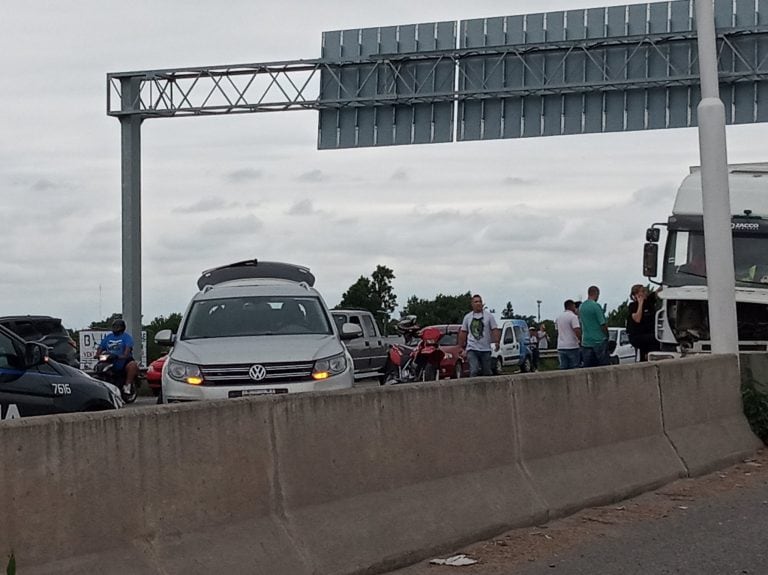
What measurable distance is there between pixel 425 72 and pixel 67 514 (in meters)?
28.1

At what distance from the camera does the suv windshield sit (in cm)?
1462

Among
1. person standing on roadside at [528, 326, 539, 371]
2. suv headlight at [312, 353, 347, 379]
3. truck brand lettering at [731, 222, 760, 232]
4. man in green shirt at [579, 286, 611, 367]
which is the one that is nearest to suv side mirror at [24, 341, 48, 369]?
suv headlight at [312, 353, 347, 379]

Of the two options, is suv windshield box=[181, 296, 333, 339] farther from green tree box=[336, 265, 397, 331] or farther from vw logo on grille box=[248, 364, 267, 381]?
green tree box=[336, 265, 397, 331]

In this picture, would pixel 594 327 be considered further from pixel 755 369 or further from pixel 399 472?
pixel 399 472

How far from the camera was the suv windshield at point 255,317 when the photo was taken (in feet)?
48.0

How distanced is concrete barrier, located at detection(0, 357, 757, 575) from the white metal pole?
2.77 meters

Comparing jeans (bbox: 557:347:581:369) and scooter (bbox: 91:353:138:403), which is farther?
scooter (bbox: 91:353:138:403)

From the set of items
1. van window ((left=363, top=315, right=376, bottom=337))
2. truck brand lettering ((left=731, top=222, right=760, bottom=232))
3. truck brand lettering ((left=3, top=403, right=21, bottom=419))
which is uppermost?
truck brand lettering ((left=731, top=222, right=760, bottom=232))

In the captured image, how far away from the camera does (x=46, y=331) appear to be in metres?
24.3

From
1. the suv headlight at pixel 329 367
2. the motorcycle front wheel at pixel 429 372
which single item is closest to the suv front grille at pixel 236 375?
the suv headlight at pixel 329 367

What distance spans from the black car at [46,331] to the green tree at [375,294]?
7484 cm

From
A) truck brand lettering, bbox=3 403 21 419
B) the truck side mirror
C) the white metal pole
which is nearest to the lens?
truck brand lettering, bbox=3 403 21 419

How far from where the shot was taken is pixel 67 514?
604cm

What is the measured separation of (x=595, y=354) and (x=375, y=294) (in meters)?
80.8
